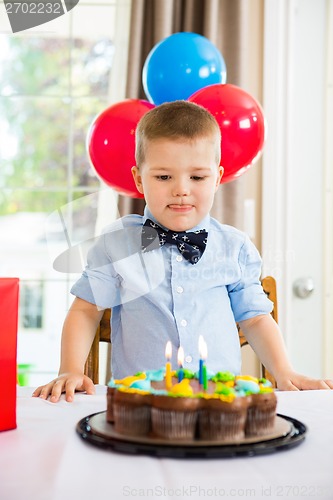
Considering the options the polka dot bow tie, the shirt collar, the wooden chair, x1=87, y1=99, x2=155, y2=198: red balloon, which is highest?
x1=87, y1=99, x2=155, y2=198: red balloon

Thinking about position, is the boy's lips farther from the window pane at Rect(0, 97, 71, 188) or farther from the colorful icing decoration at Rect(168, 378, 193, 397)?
the window pane at Rect(0, 97, 71, 188)

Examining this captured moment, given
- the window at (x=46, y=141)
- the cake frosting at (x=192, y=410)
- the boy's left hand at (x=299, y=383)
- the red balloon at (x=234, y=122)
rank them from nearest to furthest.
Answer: the cake frosting at (x=192, y=410) → the boy's left hand at (x=299, y=383) → the red balloon at (x=234, y=122) → the window at (x=46, y=141)

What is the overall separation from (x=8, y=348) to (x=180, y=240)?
2.30 feet

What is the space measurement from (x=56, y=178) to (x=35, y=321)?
0.68m

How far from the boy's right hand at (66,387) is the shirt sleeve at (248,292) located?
482 mm

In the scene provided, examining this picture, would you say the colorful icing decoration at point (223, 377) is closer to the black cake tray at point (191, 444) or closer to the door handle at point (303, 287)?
the black cake tray at point (191, 444)

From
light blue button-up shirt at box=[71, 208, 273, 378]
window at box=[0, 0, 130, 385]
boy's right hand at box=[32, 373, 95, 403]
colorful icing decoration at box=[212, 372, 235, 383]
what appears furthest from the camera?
window at box=[0, 0, 130, 385]

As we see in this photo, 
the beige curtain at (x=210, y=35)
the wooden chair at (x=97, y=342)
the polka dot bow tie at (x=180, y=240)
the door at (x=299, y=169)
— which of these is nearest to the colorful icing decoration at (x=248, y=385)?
the polka dot bow tie at (x=180, y=240)

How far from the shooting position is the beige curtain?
9.05 ft

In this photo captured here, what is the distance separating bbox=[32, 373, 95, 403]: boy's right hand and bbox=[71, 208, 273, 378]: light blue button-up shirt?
1.14 ft

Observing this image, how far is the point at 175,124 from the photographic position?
4.53 feet

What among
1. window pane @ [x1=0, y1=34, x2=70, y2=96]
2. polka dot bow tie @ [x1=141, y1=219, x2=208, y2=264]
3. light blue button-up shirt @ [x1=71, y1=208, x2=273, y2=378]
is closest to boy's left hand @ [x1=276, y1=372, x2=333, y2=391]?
light blue button-up shirt @ [x1=71, y1=208, x2=273, y2=378]

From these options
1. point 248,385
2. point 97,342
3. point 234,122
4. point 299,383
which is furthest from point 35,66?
point 248,385

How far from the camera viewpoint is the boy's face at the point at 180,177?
53.4 inches
